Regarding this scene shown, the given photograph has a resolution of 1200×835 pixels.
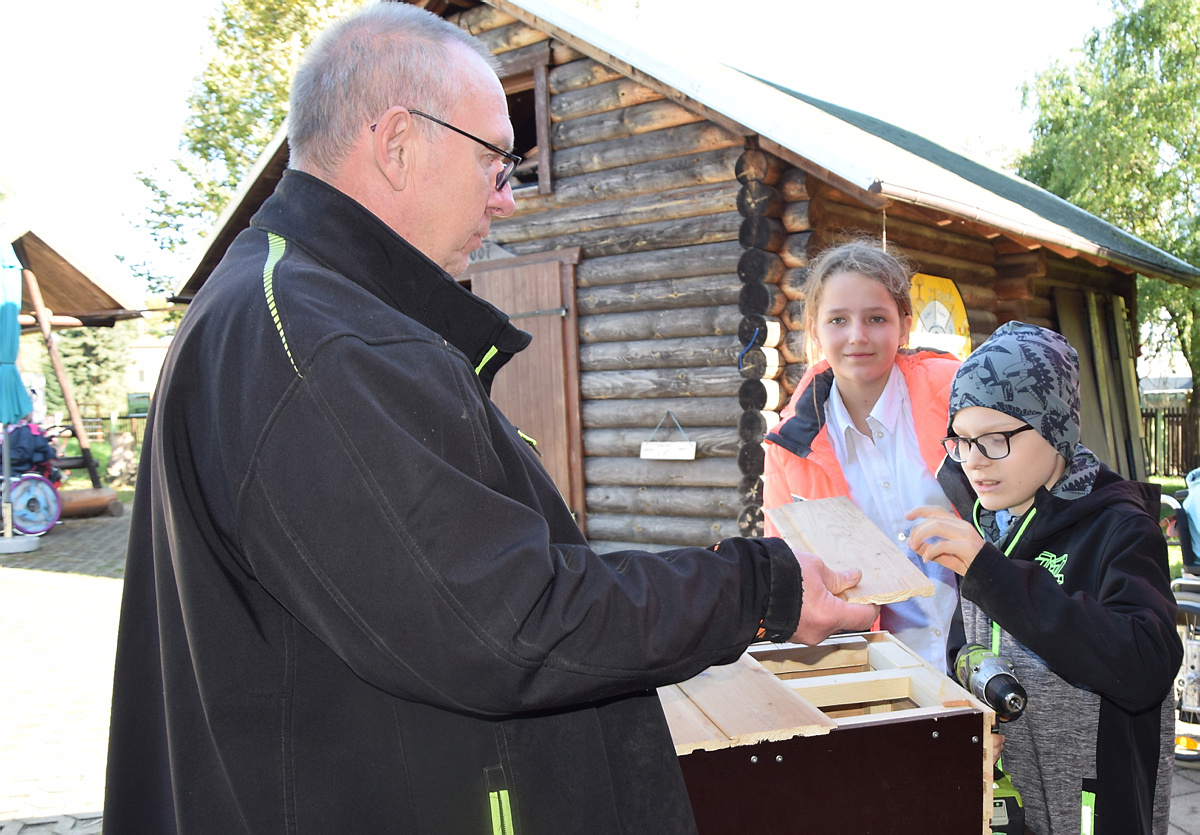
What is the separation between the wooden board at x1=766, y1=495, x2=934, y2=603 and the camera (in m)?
1.64

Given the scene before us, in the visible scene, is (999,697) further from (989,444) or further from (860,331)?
(860,331)

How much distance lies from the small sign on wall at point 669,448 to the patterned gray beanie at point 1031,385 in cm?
506

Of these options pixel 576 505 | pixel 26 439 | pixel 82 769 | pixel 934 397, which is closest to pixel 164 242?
pixel 26 439

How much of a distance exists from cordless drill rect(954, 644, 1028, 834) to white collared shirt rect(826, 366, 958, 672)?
0.55 metres

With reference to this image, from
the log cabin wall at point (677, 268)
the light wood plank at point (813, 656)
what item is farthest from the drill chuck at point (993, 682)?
the log cabin wall at point (677, 268)

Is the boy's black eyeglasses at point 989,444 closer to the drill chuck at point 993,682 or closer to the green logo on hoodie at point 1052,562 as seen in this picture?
the green logo on hoodie at point 1052,562

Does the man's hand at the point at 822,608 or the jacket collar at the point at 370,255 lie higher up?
the jacket collar at the point at 370,255

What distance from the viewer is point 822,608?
1.42 meters

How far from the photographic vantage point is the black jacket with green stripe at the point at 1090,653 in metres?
1.73

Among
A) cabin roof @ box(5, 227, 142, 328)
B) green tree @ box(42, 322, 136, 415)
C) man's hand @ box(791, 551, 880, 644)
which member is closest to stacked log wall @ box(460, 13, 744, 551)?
man's hand @ box(791, 551, 880, 644)

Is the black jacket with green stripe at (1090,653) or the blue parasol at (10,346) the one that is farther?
the blue parasol at (10,346)

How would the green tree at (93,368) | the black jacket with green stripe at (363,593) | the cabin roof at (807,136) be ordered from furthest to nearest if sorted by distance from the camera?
the green tree at (93,368) < the cabin roof at (807,136) < the black jacket with green stripe at (363,593)

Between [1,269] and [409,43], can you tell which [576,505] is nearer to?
[409,43]

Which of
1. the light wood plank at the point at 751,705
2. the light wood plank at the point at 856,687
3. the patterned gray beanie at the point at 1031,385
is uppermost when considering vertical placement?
the patterned gray beanie at the point at 1031,385
